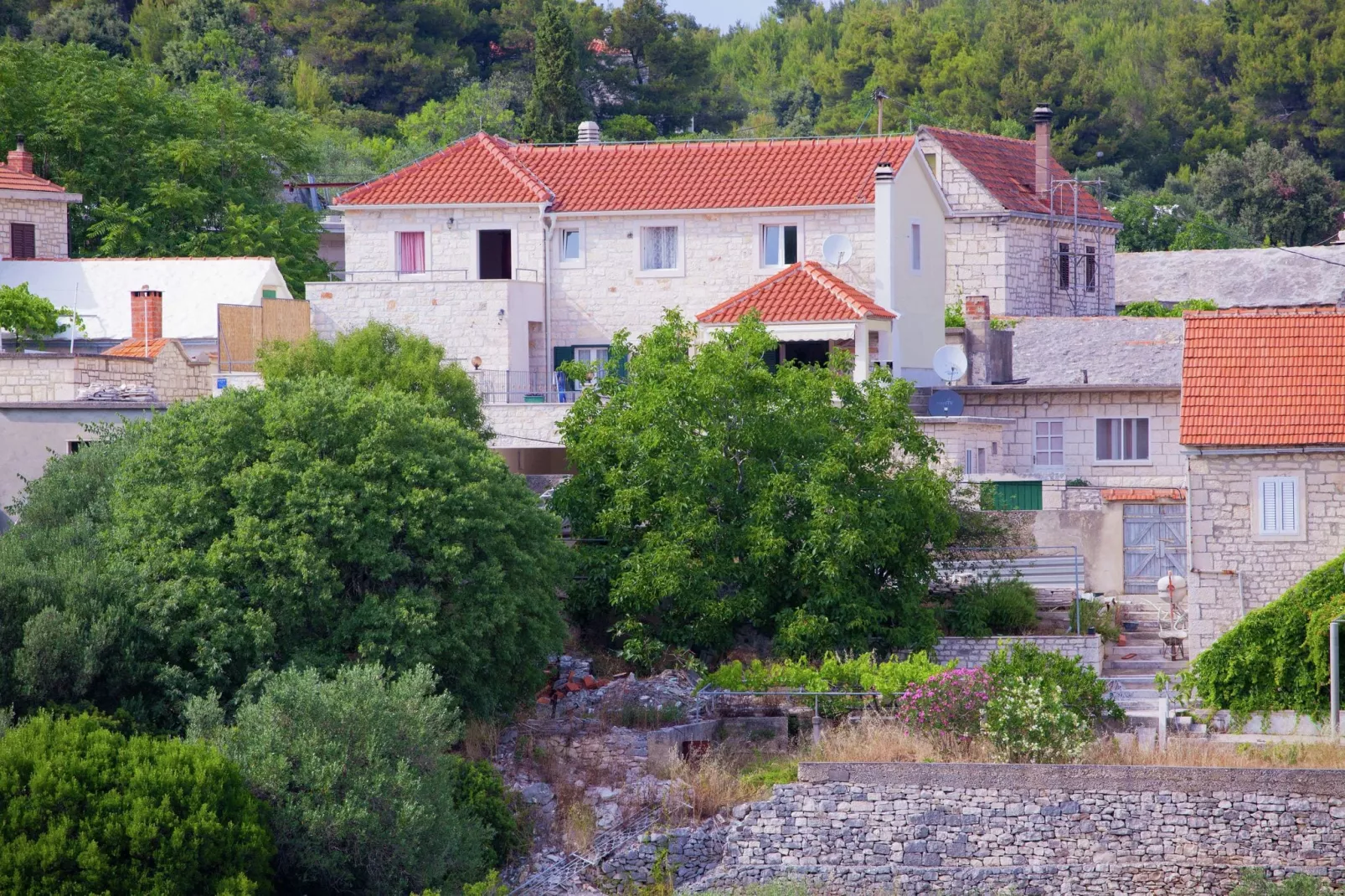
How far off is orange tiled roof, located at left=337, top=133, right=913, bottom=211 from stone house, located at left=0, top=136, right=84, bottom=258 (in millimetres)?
8948

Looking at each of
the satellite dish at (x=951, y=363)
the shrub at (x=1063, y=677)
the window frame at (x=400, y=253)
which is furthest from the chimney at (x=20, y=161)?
the shrub at (x=1063, y=677)

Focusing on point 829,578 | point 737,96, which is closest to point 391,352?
point 829,578

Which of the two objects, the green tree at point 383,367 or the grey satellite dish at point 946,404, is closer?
the green tree at point 383,367

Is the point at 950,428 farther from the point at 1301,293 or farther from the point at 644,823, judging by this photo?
the point at 1301,293

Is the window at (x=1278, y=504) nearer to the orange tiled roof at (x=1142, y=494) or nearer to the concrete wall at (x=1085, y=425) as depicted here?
the orange tiled roof at (x=1142, y=494)

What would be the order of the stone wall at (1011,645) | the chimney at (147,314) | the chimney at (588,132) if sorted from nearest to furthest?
the stone wall at (1011,645)
the chimney at (147,314)
the chimney at (588,132)

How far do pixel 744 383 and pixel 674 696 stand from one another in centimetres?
566

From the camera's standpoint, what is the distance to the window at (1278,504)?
32.5m

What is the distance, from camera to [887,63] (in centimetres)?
9581

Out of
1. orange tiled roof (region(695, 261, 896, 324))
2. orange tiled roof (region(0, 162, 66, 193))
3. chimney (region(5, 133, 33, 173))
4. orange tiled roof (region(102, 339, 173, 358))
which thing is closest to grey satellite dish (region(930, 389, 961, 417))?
orange tiled roof (region(695, 261, 896, 324))

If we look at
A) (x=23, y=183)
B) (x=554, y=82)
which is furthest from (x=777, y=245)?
(x=554, y=82)

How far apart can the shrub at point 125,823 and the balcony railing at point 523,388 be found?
1657 centimetres

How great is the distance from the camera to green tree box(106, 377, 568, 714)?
2819cm

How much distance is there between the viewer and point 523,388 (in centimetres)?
4306
